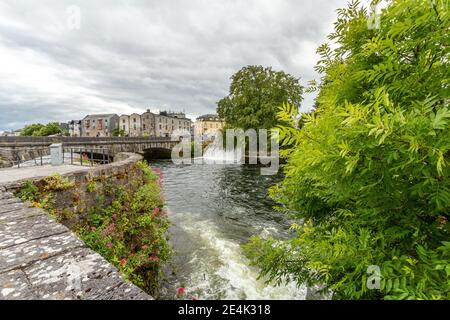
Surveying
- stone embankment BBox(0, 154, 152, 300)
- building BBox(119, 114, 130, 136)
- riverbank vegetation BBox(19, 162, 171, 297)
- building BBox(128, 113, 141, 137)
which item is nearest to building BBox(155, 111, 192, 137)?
building BBox(128, 113, 141, 137)

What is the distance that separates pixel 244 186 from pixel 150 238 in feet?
35.7

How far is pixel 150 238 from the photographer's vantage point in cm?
627

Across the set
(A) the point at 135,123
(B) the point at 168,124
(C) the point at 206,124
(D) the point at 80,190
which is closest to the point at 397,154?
(D) the point at 80,190

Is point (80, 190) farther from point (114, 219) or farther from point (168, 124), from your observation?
point (168, 124)

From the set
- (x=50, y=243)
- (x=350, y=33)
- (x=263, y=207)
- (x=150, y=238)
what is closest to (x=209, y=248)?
Result: (x=150, y=238)

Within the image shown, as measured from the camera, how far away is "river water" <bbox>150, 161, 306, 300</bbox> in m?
5.80

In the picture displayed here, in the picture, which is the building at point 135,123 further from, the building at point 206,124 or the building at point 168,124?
the building at point 206,124

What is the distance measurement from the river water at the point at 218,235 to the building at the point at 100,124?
2721 inches

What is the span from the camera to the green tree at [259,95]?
30495 mm
